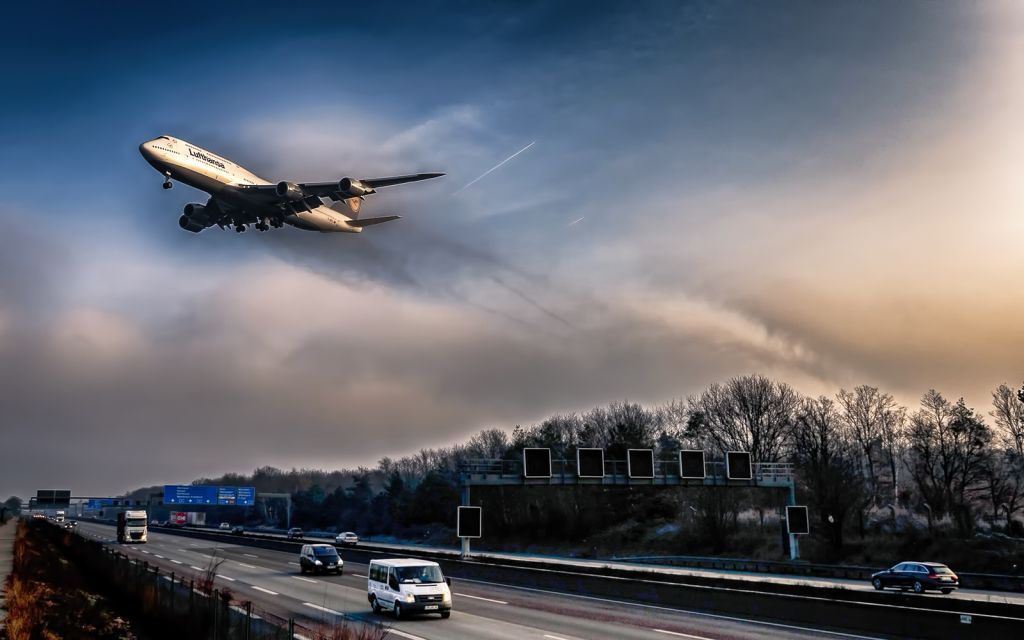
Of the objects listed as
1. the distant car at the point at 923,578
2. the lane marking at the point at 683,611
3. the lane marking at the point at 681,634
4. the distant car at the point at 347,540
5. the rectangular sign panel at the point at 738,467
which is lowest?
the distant car at the point at 347,540

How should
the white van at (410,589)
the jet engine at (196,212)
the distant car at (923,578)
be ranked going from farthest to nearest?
the jet engine at (196,212) → the distant car at (923,578) → the white van at (410,589)

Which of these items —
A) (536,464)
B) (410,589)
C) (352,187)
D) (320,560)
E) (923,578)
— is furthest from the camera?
(536,464)

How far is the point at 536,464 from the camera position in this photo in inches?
1946

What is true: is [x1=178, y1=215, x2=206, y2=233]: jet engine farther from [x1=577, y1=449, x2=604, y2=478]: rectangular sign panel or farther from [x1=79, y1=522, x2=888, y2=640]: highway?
[x1=577, y1=449, x2=604, y2=478]: rectangular sign panel

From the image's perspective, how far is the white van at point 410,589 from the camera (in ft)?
80.0

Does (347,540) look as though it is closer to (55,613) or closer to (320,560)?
(320,560)

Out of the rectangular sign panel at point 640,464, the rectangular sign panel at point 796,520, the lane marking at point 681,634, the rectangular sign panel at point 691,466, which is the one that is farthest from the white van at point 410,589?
the rectangular sign panel at point 796,520

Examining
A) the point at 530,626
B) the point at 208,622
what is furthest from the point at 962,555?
the point at 208,622

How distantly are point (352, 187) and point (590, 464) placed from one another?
2410cm

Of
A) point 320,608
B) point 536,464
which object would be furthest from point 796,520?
point 320,608

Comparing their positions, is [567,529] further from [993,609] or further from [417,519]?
[993,609]

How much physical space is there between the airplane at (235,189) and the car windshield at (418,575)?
88.7 feet

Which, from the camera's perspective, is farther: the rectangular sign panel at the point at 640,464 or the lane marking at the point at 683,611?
the rectangular sign panel at the point at 640,464

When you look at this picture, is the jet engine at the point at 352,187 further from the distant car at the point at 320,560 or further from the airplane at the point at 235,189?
the distant car at the point at 320,560
